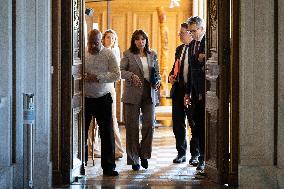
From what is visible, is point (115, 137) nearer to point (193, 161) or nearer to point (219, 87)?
point (193, 161)

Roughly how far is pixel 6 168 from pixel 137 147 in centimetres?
261

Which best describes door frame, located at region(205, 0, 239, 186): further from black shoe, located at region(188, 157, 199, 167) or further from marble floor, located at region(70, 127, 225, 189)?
black shoe, located at region(188, 157, 199, 167)

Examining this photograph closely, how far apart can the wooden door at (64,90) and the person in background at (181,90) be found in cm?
184

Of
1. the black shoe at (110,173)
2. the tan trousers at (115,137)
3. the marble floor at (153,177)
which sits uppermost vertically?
the tan trousers at (115,137)

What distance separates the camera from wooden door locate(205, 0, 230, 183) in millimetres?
8812

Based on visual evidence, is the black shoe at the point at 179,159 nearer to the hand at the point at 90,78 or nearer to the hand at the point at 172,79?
the hand at the point at 172,79

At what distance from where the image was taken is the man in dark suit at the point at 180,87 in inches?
416

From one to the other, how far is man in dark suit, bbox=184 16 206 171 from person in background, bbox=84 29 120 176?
94 cm

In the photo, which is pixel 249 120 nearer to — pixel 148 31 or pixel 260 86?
pixel 260 86

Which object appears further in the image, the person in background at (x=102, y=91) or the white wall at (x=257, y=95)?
the person in background at (x=102, y=91)

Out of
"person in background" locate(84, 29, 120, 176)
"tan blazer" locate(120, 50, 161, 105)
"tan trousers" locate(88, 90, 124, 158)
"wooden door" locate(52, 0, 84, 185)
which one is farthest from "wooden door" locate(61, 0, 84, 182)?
"tan trousers" locate(88, 90, 124, 158)

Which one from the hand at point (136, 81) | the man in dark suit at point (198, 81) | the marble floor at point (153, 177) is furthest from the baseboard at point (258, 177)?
the hand at point (136, 81)

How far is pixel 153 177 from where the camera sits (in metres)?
9.63

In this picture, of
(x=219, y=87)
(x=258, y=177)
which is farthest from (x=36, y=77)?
(x=258, y=177)
